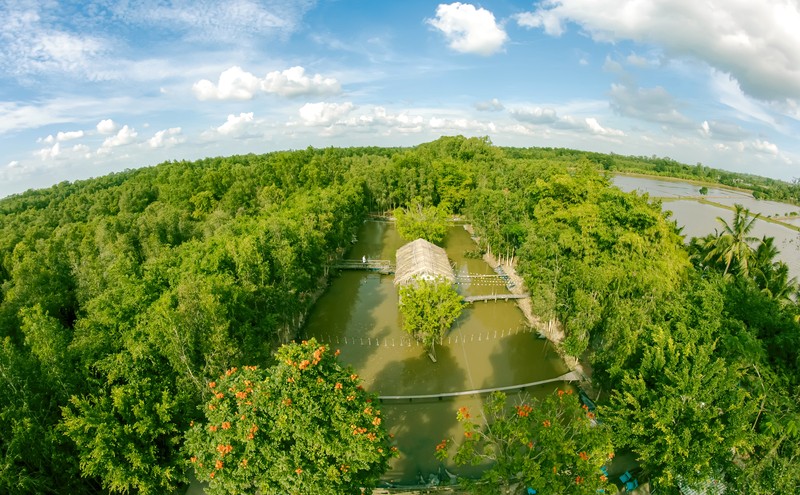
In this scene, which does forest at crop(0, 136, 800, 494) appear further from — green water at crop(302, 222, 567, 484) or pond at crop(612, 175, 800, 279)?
pond at crop(612, 175, 800, 279)

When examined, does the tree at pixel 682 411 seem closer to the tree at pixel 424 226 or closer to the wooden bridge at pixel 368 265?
the wooden bridge at pixel 368 265

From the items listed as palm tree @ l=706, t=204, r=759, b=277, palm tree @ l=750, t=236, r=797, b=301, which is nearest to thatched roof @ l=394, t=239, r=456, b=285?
palm tree @ l=706, t=204, r=759, b=277

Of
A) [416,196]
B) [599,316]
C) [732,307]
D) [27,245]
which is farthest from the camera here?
[416,196]

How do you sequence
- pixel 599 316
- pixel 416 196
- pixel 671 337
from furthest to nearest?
pixel 416 196 < pixel 599 316 < pixel 671 337

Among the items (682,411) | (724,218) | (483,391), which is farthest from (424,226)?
(724,218)

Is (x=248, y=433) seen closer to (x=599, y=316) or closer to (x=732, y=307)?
(x=599, y=316)

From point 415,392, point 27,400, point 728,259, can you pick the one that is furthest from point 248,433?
point 728,259

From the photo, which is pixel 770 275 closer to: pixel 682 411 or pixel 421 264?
pixel 682 411
